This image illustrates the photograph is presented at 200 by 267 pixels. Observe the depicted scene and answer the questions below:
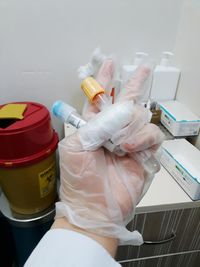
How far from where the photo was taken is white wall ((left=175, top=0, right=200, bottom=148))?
813mm

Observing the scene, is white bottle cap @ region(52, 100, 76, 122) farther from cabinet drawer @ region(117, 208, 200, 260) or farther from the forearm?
cabinet drawer @ region(117, 208, 200, 260)

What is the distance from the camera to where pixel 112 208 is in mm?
435

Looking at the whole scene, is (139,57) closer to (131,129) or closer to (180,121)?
(180,121)

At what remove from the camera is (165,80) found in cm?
92

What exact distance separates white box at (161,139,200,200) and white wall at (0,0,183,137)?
0.40 metres

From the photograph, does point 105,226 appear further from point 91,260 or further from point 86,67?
point 86,67

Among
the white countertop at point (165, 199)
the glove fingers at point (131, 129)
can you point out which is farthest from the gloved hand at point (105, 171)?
the white countertop at point (165, 199)

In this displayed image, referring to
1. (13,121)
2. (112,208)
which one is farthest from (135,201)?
(13,121)

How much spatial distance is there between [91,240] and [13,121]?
1.52 ft

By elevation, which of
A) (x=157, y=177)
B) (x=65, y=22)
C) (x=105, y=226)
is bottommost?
(x=157, y=177)

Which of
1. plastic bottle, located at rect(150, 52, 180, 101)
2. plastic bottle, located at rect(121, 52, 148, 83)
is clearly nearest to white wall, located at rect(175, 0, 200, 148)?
plastic bottle, located at rect(150, 52, 180, 101)

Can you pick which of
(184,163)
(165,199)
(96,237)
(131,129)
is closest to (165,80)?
(184,163)

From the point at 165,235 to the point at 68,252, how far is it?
0.44 m

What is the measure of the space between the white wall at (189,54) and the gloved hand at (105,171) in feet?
1.54
